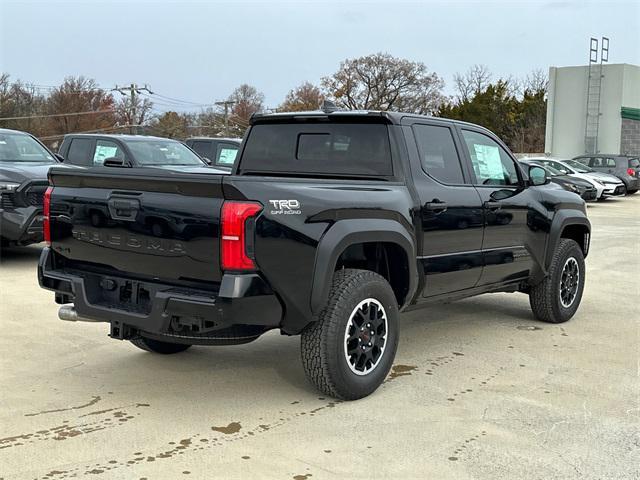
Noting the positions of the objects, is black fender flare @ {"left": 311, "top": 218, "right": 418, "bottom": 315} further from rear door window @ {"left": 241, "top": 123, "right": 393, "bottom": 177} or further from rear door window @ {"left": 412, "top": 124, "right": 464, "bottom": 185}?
rear door window @ {"left": 412, "top": 124, "right": 464, "bottom": 185}

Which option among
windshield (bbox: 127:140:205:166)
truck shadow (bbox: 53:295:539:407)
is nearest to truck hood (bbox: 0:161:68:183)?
windshield (bbox: 127:140:205:166)

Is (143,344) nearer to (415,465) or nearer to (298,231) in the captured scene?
(298,231)

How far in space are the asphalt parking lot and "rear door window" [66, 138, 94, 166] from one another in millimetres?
5767

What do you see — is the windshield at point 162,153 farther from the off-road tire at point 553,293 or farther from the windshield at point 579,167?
the windshield at point 579,167

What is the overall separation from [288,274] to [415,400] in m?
1.28

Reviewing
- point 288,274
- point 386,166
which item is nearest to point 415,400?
point 288,274

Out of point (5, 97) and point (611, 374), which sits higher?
point (5, 97)

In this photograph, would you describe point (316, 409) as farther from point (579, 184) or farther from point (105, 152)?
point (579, 184)

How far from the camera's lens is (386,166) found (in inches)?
207

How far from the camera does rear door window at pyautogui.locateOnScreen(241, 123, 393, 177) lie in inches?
210

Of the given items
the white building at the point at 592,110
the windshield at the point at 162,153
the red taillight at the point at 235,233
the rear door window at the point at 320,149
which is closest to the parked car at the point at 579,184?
the windshield at the point at 162,153

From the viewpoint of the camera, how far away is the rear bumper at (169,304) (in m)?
4.00

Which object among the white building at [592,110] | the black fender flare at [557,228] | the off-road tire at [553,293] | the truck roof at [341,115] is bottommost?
the off-road tire at [553,293]

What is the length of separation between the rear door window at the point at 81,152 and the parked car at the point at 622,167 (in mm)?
21359
